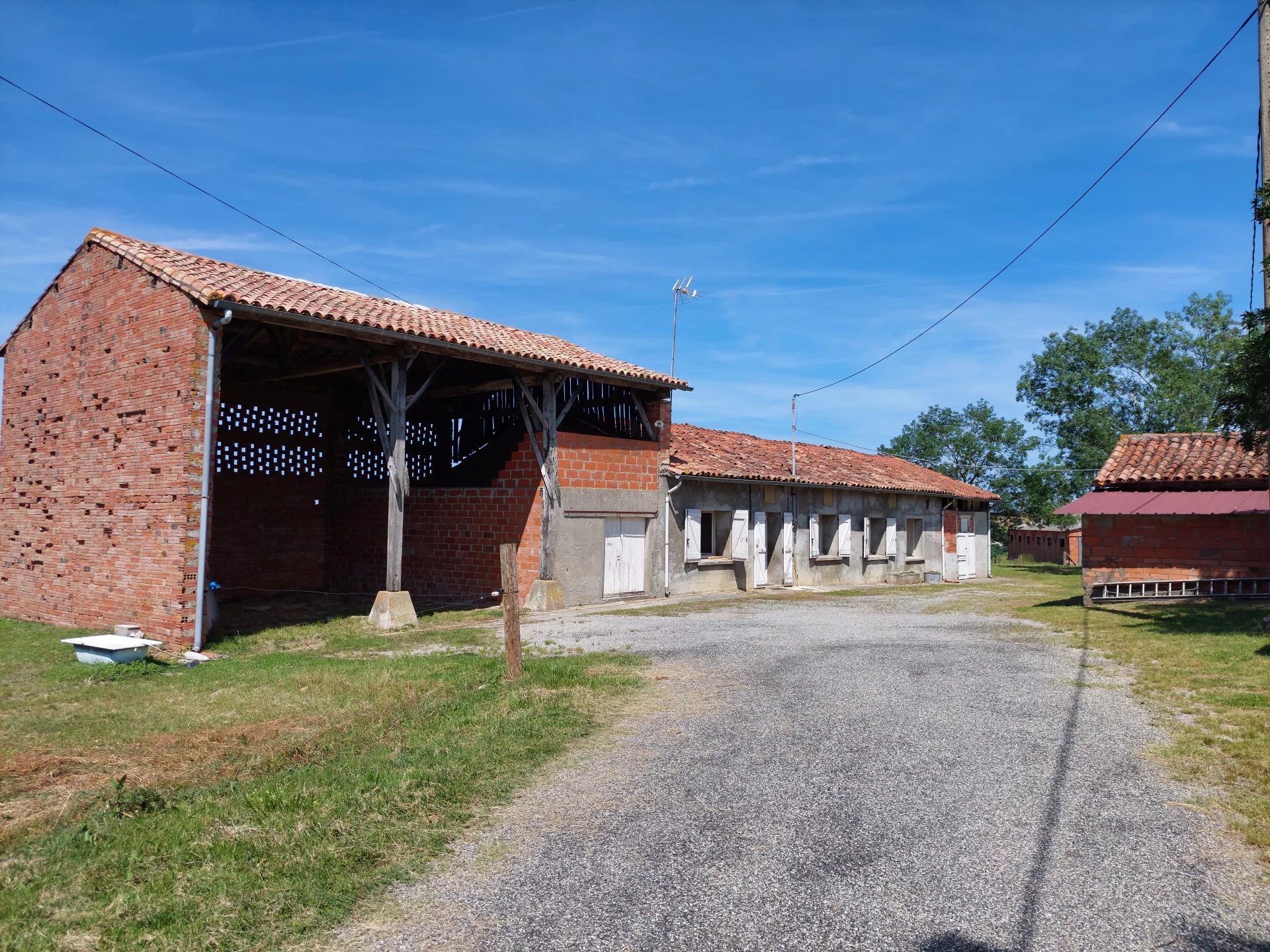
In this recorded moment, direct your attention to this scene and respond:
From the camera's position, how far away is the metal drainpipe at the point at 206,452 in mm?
10305

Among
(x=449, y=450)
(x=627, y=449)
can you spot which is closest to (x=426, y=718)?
(x=627, y=449)

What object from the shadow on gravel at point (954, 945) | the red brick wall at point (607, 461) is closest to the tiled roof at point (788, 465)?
the red brick wall at point (607, 461)

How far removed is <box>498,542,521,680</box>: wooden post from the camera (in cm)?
799

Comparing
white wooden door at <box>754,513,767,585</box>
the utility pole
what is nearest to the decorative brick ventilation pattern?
white wooden door at <box>754,513,767,585</box>

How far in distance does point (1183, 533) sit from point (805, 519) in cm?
812

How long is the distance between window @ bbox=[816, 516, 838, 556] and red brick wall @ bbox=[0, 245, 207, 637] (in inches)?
627

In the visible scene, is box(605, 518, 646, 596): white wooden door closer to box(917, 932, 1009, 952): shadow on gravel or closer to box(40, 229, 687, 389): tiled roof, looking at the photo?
box(40, 229, 687, 389): tiled roof

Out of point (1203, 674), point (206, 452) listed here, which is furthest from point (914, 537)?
point (206, 452)

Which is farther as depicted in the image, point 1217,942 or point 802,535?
point 802,535

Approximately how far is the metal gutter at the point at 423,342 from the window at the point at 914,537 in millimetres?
12066

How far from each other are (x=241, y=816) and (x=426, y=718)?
2.29m

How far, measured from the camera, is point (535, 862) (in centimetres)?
396

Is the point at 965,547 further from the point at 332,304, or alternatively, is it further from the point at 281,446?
the point at 332,304

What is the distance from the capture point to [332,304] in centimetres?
1220
